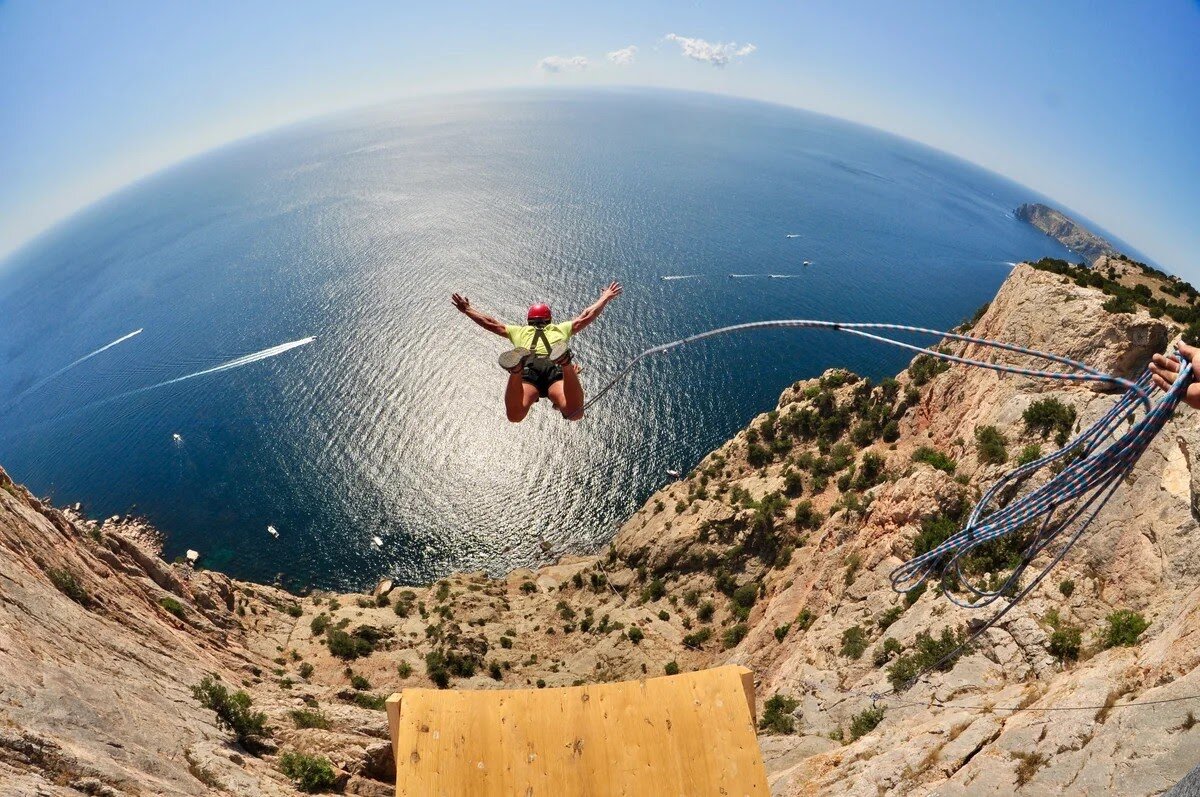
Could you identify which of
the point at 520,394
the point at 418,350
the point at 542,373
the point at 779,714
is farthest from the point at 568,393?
the point at 418,350

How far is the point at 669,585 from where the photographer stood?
89.6 ft

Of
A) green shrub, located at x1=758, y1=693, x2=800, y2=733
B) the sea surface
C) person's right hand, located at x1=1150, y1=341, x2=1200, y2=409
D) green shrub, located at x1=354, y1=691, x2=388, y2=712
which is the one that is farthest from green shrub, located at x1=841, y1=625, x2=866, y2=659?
the sea surface

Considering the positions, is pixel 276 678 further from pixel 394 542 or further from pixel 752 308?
pixel 752 308

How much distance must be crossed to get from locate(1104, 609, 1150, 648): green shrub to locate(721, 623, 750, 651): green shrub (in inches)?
582

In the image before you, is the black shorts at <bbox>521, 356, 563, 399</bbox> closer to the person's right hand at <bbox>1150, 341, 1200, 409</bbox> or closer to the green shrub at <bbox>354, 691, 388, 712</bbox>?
the person's right hand at <bbox>1150, 341, 1200, 409</bbox>

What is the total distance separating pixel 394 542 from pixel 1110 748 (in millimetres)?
45884

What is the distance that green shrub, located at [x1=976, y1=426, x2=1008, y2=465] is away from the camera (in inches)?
629

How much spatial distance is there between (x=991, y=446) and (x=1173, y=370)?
561 inches

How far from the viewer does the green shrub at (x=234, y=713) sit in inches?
448

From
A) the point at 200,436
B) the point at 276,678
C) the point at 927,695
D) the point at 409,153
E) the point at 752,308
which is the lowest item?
the point at 927,695

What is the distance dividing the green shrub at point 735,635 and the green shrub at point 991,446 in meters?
10.9

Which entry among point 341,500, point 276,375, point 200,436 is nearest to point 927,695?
point 341,500

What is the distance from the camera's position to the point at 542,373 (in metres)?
7.89

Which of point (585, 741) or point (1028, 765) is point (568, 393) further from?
point (1028, 765)
